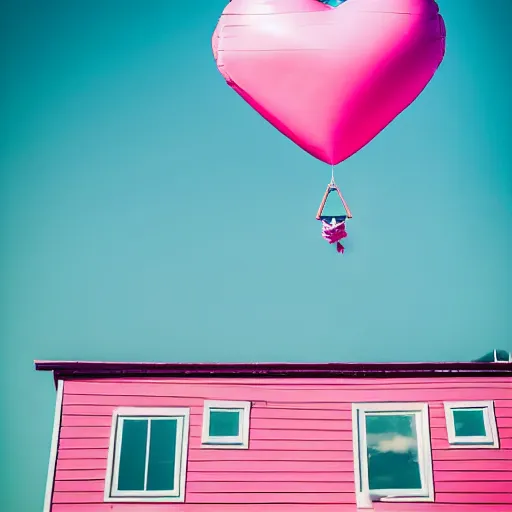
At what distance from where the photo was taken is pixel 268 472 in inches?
468

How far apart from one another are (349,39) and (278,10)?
2.93 ft

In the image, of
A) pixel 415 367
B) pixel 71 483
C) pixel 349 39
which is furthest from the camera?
pixel 415 367

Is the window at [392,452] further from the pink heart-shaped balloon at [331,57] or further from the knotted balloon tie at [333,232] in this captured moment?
the pink heart-shaped balloon at [331,57]

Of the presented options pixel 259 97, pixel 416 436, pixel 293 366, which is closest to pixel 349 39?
pixel 259 97

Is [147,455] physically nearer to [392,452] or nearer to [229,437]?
[229,437]

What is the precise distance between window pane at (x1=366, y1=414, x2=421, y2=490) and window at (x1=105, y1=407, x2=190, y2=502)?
2.39m

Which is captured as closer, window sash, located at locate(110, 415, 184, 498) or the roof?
window sash, located at locate(110, 415, 184, 498)

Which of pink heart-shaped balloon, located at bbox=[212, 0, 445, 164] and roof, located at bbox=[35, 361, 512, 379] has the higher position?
pink heart-shaped balloon, located at bbox=[212, 0, 445, 164]

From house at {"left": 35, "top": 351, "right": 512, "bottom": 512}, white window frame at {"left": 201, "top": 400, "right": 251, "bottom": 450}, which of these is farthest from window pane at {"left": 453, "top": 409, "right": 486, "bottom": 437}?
white window frame at {"left": 201, "top": 400, "right": 251, "bottom": 450}

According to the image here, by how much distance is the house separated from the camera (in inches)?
459

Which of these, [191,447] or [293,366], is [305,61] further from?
[191,447]

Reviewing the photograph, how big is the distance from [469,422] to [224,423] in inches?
127

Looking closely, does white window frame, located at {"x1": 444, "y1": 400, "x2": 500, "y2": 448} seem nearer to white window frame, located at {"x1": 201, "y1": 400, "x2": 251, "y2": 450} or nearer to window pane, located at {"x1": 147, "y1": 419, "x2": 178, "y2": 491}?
white window frame, located at {"x1": 201, "y1": 400, "x2": 251, "y2": 450}

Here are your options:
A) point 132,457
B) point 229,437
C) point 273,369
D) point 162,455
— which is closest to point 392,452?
point 273,369
